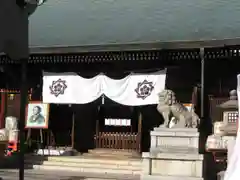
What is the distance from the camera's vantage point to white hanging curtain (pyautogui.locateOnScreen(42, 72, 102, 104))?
15.0 meters

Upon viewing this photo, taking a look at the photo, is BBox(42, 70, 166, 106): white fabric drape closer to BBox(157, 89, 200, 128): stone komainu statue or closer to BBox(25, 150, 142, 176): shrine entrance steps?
BBox(157, 89, 200, 128): stone komainu statue

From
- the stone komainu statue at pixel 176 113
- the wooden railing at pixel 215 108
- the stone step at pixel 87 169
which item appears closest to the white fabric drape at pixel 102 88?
the stone komainu statue at pixel 176 113

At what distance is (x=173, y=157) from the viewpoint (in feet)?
39.1

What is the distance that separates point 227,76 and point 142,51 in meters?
2.93

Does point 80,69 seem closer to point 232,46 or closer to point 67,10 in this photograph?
point 67,10

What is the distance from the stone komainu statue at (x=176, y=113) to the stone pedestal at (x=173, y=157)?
254 mm

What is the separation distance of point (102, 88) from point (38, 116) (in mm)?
2698

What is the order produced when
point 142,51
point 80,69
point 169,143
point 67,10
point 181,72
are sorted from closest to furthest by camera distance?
point 169,143, point 142,51, point 181,72, point 80,69, point 67,10

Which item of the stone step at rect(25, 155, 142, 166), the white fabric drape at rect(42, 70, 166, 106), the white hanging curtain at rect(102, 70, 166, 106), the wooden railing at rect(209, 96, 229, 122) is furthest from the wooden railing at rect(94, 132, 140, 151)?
the wooden railing at rect(209, 96, 229, 122)

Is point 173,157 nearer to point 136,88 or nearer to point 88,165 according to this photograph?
point 136,88

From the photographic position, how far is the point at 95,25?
1597 cm

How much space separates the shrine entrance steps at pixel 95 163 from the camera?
46.3ft

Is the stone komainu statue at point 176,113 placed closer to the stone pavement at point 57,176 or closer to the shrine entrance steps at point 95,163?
the stone pavement at point 57,176

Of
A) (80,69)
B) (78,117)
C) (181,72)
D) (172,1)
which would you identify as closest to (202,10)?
(172,1)
